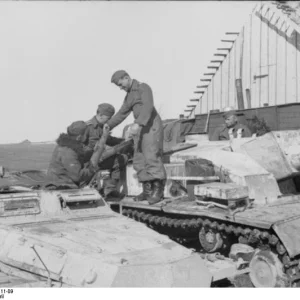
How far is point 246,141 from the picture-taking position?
24.9 ft

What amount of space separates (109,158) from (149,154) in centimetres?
84

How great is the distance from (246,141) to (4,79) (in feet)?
11.2

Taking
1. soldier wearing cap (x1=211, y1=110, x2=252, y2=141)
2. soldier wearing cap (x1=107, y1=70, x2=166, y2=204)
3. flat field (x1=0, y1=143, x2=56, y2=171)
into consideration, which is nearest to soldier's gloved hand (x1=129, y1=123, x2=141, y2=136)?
soldier wearing cap (x1=107, y1=70, x2=166, y2=204)

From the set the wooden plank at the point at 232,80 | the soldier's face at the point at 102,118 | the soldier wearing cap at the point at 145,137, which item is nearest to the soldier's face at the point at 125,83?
the soldier wearing cap at the point at 145,137

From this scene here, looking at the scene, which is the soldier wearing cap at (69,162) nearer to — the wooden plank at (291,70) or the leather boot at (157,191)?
the leather boot at (157,191)

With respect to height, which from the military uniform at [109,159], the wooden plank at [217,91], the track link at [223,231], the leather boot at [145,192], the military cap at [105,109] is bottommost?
the track link at [223,231]

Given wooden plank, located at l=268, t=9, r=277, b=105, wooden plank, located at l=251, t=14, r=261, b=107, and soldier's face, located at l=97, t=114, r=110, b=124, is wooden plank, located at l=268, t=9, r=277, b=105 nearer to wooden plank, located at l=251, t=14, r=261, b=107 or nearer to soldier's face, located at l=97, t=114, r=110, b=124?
wooden plank, located at l=251, t=14, r=261, b=107

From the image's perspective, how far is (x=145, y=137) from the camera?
Result: 289 inches

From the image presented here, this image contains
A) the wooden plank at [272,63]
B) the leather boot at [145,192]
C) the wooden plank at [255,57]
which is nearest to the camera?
the leather boot at [145,192]

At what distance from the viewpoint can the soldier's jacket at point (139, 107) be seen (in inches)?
282

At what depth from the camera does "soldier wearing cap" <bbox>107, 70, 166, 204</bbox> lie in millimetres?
7199

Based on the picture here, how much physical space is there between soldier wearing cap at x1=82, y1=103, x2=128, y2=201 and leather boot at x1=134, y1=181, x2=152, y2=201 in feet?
1.69

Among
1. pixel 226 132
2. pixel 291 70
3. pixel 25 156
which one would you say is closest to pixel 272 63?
pixel 291 70

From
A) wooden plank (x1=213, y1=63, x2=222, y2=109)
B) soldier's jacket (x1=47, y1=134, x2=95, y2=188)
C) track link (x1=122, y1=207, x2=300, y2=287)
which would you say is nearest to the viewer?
track link (x1=122, y1=207, x2=300, y2=287)
